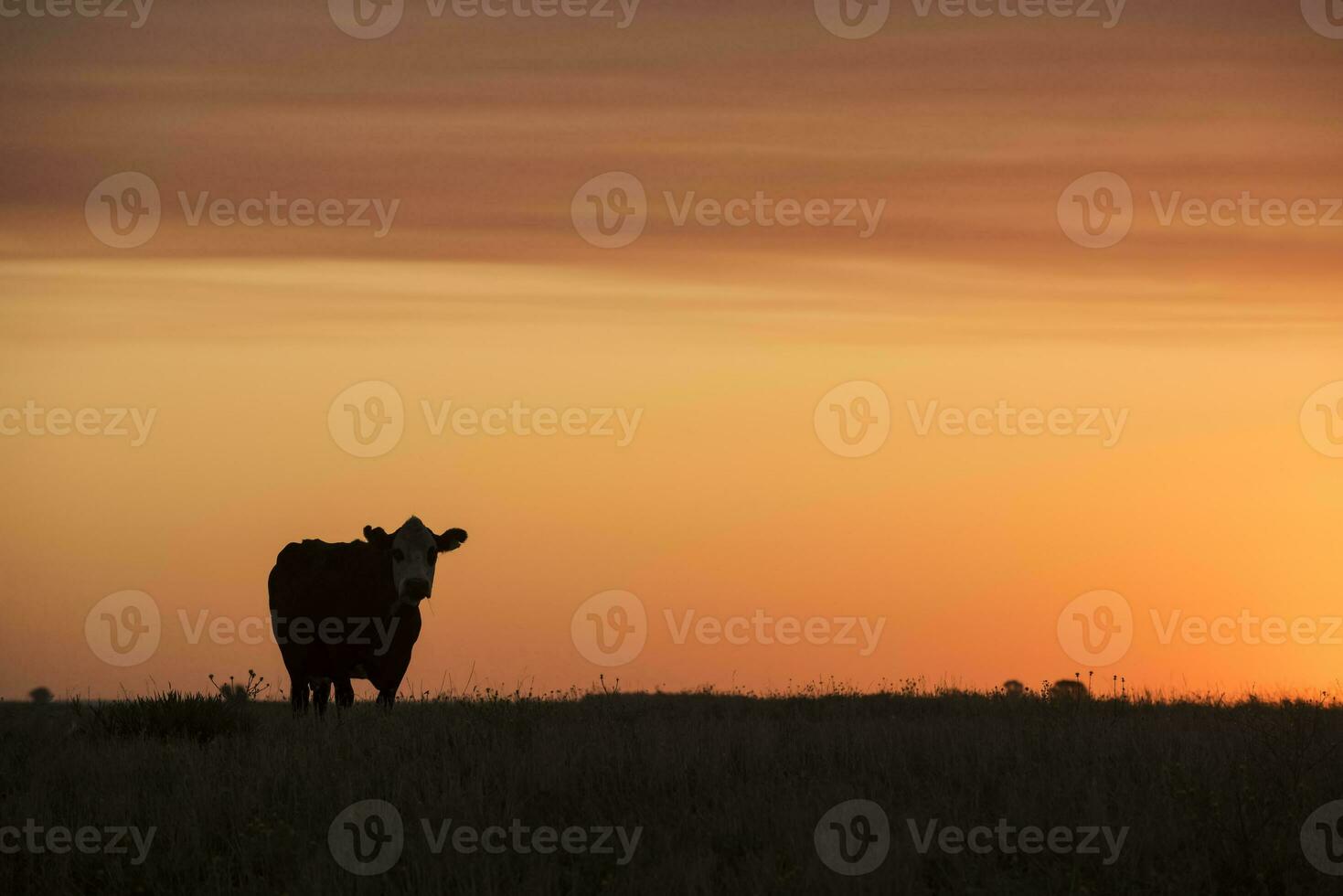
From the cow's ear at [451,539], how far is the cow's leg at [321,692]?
2113 millimetres

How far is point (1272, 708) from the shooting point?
15484 mm

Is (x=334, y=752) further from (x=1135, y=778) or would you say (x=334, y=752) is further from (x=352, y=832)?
(x=1135, y=778)

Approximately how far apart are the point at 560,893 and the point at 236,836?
2400 millimetres

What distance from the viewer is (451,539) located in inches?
696

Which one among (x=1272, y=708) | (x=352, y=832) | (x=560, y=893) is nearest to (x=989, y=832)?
(x=560, y=893)
